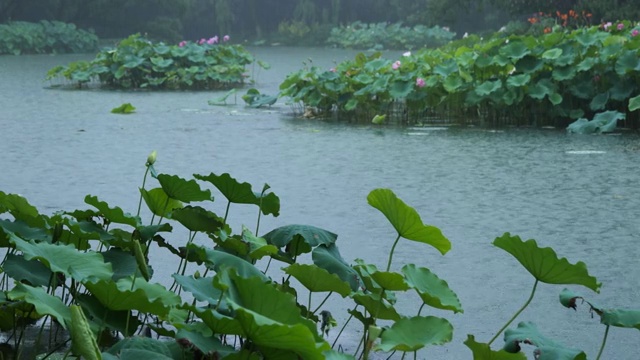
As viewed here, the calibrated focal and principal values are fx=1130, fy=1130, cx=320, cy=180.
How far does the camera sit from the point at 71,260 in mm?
1641

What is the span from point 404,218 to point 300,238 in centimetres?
27

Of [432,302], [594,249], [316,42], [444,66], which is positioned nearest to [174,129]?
[444,66]

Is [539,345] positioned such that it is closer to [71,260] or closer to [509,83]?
[71,260]

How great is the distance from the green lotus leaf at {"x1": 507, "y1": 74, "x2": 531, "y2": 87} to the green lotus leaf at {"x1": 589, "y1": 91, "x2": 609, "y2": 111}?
36 centimetres

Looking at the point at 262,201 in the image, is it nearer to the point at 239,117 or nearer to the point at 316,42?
the point at 239,117

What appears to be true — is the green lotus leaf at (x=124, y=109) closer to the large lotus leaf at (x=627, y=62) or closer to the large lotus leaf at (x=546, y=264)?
the large lotus leaf at (x=627, y=62)

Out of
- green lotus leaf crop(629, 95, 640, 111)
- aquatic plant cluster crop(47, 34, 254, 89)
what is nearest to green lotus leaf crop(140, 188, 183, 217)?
green lotus leaf crop(629, 95, 640, 111)

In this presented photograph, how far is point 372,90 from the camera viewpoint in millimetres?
6453

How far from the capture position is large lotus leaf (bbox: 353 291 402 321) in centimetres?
170

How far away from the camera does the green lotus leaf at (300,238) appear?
195 centimetres


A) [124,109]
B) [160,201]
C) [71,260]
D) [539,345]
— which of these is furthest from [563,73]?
[71,260]

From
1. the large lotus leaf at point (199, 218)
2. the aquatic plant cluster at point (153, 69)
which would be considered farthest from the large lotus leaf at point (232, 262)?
the aquatic plant cluster at point (153, 69)

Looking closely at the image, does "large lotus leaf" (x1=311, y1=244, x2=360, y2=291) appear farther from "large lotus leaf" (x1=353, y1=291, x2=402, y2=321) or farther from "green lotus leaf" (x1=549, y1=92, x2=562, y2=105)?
"green lotus leaf" (x1=549, y1=92, x2=562, y2=105)

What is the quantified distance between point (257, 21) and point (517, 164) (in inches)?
756
